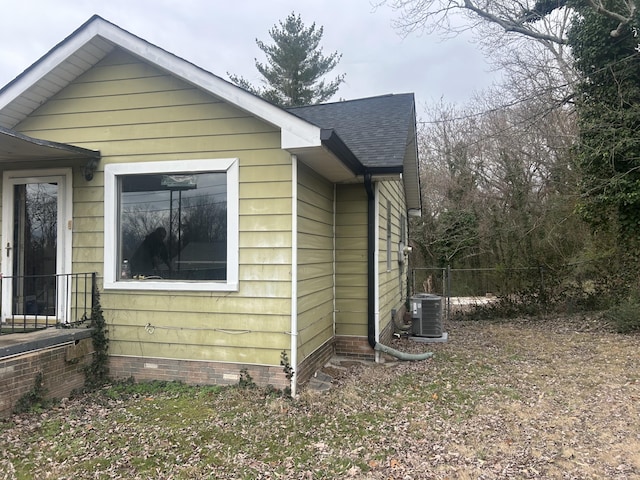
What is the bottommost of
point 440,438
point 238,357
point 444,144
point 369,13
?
point 440,438

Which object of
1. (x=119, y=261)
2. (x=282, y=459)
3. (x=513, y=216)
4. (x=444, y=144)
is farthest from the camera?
(x=444, y=144)

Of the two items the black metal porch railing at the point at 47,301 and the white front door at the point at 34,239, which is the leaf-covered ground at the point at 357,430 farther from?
the white front door at the point at 34,239

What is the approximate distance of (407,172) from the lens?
393 inches

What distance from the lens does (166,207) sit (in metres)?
5.17

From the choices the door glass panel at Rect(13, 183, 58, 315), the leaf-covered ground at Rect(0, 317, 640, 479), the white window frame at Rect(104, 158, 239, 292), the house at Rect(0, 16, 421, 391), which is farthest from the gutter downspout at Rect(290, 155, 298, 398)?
the door glass panel at Rect(13, 183, 58, 315)

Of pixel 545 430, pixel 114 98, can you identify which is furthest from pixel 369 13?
pixel 545 430

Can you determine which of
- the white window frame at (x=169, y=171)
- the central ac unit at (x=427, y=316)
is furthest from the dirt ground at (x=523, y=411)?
the white window frame at (x=169, y=171)

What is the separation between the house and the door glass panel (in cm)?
2

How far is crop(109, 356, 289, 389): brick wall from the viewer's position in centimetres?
483

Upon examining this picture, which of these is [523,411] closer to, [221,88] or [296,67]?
[221,88]

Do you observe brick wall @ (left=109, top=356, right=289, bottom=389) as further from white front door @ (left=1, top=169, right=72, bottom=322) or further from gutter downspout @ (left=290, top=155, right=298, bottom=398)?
white front door @ (left=1, top=169, right=72, bottom=322)

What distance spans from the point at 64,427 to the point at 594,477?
4275mm

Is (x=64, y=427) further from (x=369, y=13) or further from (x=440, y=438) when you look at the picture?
(x=369, y=13)

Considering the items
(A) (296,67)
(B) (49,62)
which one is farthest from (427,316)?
(A) (296,67)
